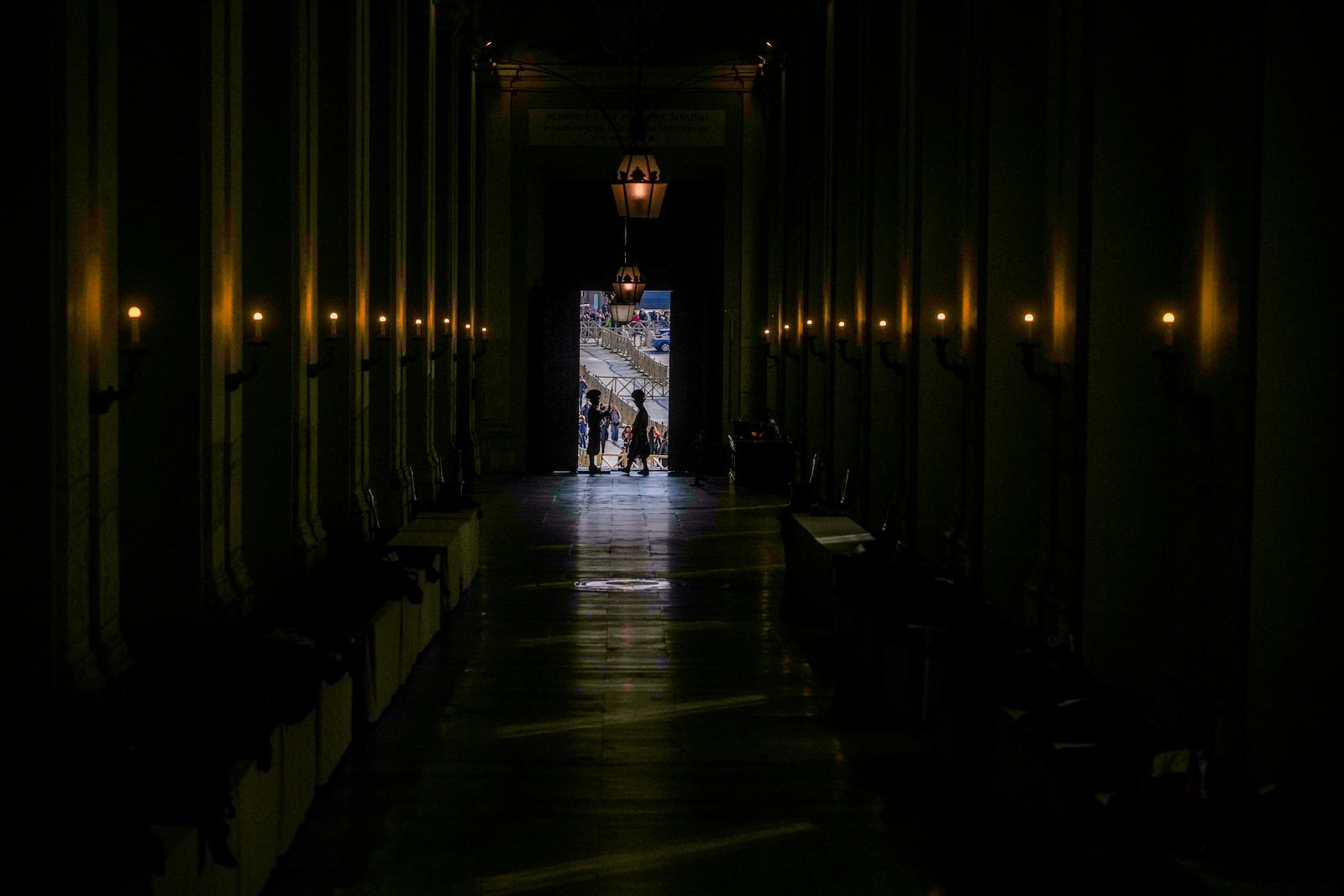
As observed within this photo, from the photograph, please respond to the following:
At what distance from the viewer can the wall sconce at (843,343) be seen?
53.4 feet

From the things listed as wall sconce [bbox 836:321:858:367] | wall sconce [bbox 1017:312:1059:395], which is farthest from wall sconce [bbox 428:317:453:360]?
wall sconce [bbox 1017:312:1059:395]

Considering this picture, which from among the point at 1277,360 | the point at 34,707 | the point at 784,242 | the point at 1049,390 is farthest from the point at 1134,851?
the point at 784,242

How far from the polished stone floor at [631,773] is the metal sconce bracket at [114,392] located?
2094 mm

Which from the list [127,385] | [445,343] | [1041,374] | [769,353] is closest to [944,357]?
[1041,374]

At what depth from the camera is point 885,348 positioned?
13391 mm

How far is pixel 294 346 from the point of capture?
409 inches

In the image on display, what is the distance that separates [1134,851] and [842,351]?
39.5ft

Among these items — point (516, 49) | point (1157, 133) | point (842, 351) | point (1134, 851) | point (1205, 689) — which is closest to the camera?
point (1134, 851)

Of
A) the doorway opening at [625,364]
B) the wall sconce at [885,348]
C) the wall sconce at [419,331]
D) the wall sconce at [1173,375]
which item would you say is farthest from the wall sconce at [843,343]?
the doorway opening at [625,364]

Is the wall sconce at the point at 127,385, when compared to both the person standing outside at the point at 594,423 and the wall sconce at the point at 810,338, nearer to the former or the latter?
the wall sconce at the point at 810,338

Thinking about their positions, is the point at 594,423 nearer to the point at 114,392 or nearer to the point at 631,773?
the point at 631,773

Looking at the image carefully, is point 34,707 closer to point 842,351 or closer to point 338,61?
point 338,61

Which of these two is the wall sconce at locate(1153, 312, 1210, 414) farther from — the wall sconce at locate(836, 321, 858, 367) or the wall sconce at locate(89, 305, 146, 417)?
the wall sconce at locate(836, 321, 858, 367)

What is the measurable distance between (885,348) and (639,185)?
10.2 feet
